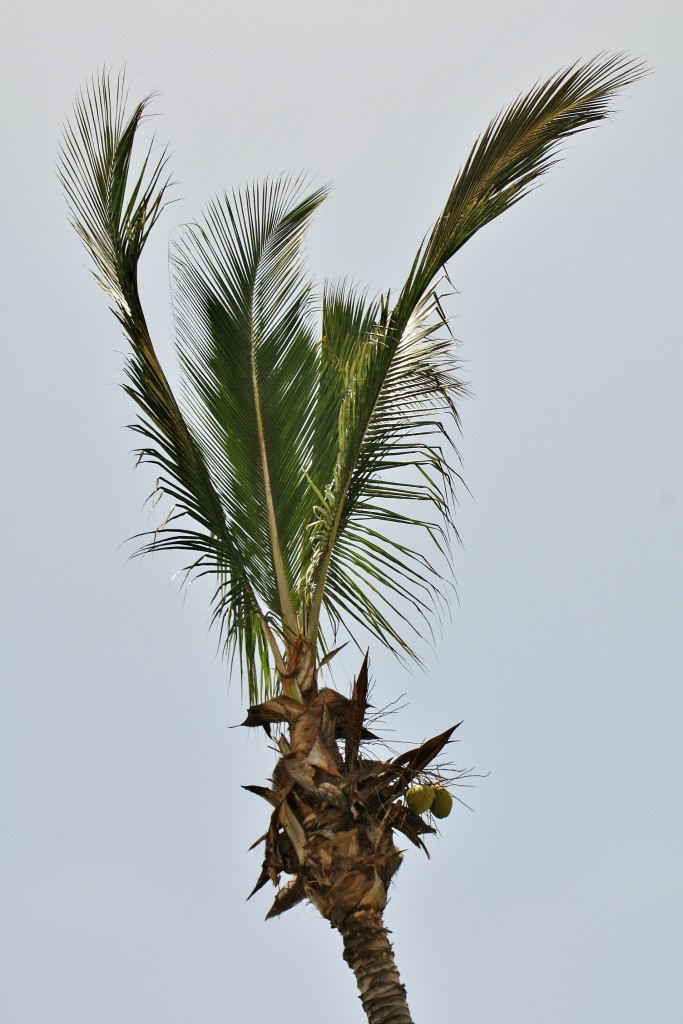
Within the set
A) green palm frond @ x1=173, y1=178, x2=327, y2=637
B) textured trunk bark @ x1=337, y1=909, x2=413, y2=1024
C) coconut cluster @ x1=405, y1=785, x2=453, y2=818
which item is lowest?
textured trunk bark @ x1=337, y1=909, x2=413, y2=1024

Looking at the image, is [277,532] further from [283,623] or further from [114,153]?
[114,153]

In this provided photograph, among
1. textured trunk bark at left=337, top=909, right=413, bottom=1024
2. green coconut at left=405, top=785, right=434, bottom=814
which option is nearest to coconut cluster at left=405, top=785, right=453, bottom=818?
green coconut at left=405, top=785, right=434, bottom=814

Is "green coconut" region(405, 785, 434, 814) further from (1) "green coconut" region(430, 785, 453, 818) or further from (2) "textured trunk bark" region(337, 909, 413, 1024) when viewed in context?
(2) "textured trunk bark" region(337, 909, 413, 1024)

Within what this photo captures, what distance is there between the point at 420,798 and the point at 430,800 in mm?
52

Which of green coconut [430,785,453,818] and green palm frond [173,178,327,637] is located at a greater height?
green palm frond [173,178,327,637]

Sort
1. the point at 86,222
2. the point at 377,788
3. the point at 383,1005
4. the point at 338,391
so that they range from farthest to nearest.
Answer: the point at 338,391
the point at 86,222
the point at 377,788
the point at 383,1005

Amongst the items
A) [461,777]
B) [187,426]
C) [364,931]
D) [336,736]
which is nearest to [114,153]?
[187,426]

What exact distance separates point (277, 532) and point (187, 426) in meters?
0.79

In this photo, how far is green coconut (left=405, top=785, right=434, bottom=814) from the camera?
6.88 meters

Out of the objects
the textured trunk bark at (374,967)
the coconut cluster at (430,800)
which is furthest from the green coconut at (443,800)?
the textured trunk bark at (374,967)

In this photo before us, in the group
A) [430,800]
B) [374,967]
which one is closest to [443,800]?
[430,800]

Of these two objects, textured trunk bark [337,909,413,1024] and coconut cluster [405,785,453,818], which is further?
coconut cluster [405,785,453,818]

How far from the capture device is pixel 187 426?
782cm

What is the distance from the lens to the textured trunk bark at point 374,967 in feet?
21.1
